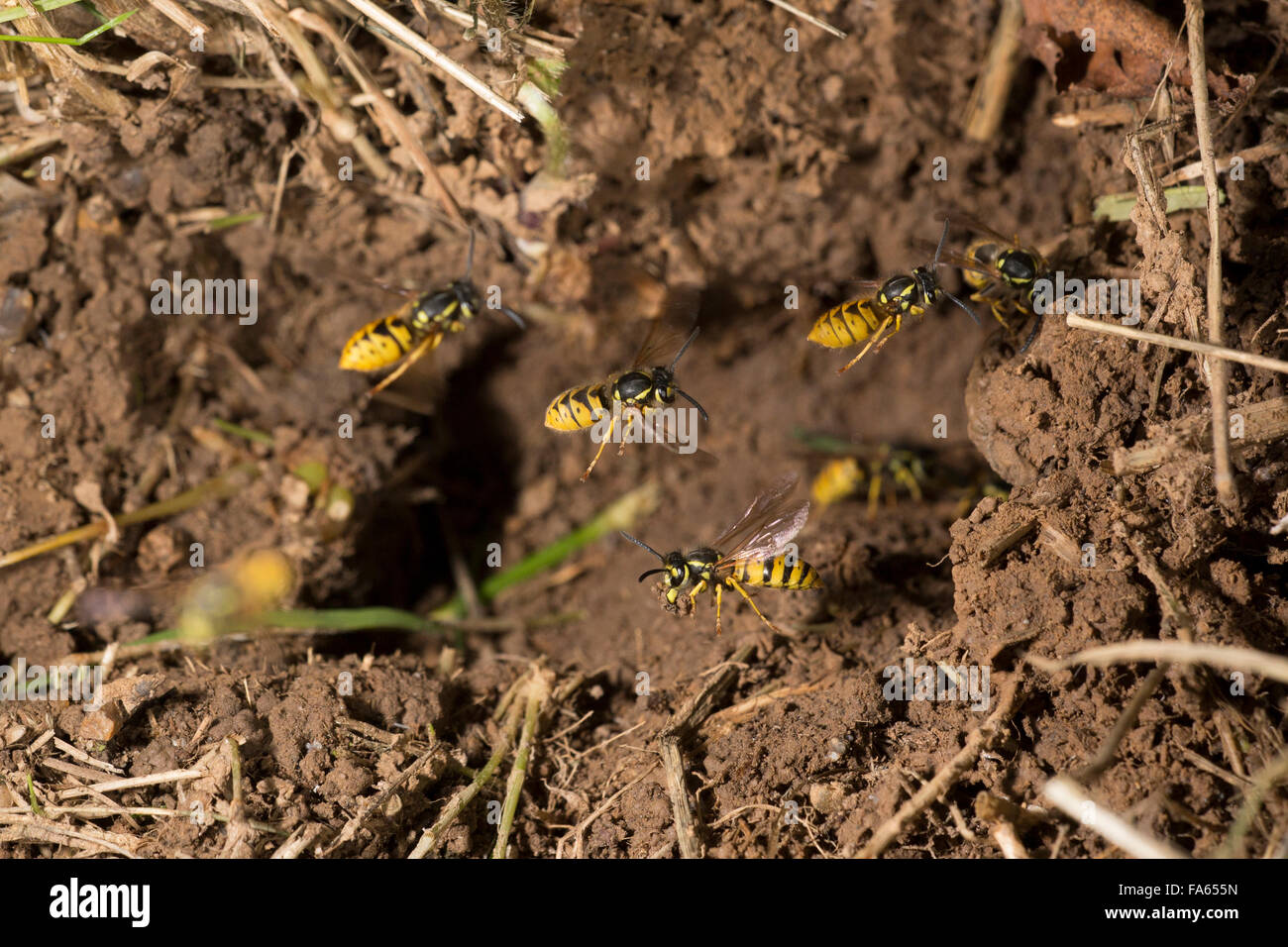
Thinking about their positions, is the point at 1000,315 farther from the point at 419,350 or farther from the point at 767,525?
the point at 419,350

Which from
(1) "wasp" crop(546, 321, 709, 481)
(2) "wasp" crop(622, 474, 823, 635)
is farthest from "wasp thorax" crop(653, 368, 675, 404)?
(2) "wasp" crop(622, 474, 823, 635)

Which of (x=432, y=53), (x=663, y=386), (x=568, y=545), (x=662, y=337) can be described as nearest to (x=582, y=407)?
(x=663, y=386)

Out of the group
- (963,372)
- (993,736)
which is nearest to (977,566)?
(993,736)

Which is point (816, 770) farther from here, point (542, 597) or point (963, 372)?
point (963, 372)

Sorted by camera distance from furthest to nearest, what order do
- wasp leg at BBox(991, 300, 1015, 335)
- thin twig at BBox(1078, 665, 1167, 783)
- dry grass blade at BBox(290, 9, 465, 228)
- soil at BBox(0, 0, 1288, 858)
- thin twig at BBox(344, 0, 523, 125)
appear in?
wasp leg at BBox(991, 300, 1015, 335)
dry grass blade at BBox(290, 9, 465, 228)
thin twig at BBox(344, 0, 523, 125)
soil at BBox(0, 0, 1288, 858)
thin twig at BBox(1078, 665, 1167, 783)

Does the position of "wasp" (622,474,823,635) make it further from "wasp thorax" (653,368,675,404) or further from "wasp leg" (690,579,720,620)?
"wasp thorax" (653,368,675,404)
